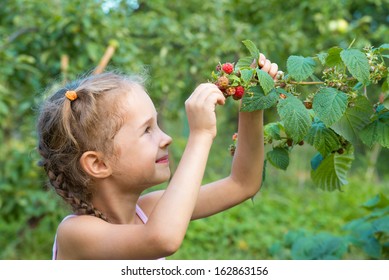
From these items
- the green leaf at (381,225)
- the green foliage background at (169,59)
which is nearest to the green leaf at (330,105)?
the green leaf at (381,225)

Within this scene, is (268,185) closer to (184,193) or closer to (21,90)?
(21,90)

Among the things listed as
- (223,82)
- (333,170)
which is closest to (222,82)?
(223,82)

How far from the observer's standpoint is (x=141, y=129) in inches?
64.7

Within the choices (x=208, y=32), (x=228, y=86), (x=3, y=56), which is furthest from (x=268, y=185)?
(x=228, y=86)

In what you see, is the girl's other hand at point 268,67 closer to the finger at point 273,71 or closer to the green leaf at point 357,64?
the finger at point 273,71

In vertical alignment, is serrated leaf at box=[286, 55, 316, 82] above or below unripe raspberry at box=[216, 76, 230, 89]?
above

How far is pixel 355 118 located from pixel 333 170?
329 millimetres

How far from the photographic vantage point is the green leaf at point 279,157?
1.69 m

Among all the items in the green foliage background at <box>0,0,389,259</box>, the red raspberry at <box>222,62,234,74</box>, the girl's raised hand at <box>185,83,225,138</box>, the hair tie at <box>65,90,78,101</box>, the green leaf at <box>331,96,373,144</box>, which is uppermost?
the red raspberry at <box>222,62,234,74</box>

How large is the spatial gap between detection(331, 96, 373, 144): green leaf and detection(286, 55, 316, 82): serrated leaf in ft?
0.50

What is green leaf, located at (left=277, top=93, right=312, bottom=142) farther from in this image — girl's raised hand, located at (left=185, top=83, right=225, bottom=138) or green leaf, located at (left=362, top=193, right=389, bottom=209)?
green leaf, located at (left=362, top=193, right=389, bottom=209)

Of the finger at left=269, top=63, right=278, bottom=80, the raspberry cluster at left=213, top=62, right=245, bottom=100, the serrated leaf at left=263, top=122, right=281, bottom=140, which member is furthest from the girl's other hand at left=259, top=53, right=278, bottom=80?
the serrated leaf at left=263, top=122, right=281, bottom=140

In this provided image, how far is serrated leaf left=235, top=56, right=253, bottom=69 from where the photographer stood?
1482 mm

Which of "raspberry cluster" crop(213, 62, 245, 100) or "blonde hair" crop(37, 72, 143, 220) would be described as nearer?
"raspberry cluster" crop(213, 62, 245, 100)
